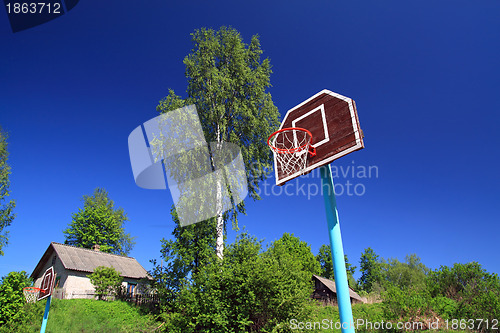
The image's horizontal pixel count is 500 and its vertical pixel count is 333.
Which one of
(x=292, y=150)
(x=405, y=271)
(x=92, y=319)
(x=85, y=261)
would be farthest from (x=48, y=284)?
(x=405, y=271)

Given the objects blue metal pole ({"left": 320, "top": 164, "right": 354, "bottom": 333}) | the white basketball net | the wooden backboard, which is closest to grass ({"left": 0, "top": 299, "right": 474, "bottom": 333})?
the wooden backboard

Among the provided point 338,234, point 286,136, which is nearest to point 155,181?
point 286,136

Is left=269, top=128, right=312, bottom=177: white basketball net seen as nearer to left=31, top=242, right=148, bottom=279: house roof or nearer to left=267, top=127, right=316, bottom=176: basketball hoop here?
left=267, top=127, right=316, bottom=176: basketball hoop

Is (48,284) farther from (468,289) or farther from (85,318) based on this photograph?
(468,289)

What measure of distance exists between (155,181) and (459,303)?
54.2 ft

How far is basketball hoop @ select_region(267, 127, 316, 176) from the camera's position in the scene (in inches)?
244

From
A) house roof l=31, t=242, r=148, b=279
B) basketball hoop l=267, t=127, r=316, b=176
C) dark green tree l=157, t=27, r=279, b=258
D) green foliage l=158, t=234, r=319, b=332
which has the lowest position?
green foliage l=158, t=234, r=319, b=332

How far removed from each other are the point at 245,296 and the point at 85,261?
781 inches

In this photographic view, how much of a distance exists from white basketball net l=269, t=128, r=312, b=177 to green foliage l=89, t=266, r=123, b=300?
60.7 ft

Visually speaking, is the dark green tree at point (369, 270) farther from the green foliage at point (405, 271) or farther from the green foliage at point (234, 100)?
the green foliage at point (234, 100)

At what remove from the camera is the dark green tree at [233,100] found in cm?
1609

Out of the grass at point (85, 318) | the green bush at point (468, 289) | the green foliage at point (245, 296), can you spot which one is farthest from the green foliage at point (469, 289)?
the grass at point (85, 318)

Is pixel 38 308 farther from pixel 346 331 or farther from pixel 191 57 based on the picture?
pixel 346 331

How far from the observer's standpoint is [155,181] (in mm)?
15828
